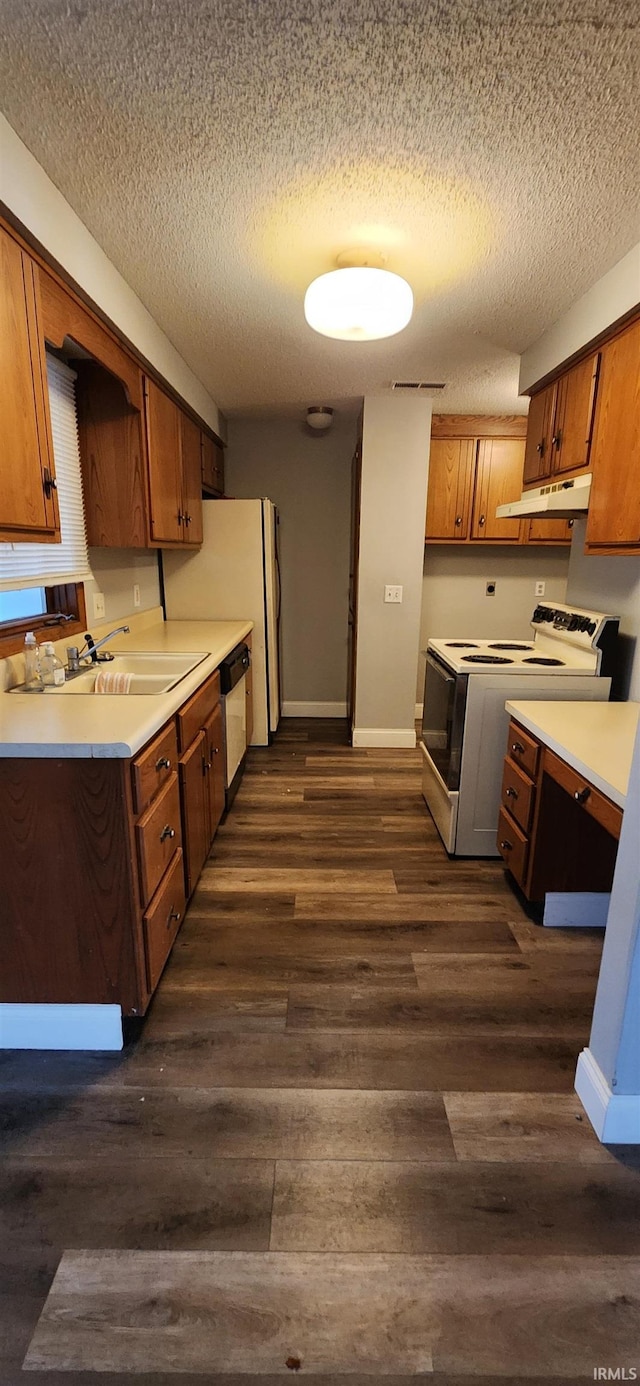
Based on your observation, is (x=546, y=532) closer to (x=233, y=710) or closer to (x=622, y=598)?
(x=622, y=598)

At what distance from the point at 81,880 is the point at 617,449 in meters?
2.13

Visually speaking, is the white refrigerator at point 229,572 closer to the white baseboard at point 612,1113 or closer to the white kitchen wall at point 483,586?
the white kitchen wall at point 483,586

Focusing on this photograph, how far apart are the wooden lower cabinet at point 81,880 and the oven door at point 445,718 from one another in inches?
52.1

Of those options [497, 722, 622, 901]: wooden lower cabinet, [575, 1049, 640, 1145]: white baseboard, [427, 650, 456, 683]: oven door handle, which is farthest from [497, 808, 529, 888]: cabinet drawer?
[575, 1049, 640, 1145]: white baseboard

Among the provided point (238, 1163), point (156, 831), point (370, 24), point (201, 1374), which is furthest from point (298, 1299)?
point (370, 24)

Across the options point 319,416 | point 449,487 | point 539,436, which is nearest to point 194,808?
point 539,436

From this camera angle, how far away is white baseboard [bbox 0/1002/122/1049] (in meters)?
1.62

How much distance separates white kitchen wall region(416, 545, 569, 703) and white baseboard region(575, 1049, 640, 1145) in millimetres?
3421

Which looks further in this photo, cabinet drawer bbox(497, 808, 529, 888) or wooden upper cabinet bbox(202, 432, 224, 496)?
wooden upper cabinet bbox(202, 432, 224, 496)

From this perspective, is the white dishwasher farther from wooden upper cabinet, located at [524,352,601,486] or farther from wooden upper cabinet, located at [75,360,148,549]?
wooden upper cabinet, located at [524,352,601,486]

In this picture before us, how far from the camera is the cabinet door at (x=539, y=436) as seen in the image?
2.63 metres

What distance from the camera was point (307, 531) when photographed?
468cm

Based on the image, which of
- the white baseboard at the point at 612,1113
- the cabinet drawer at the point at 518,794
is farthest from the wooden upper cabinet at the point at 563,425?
the white baseboard at the point at 612,1113

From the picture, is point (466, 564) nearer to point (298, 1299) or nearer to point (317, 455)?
point (317, 455)
